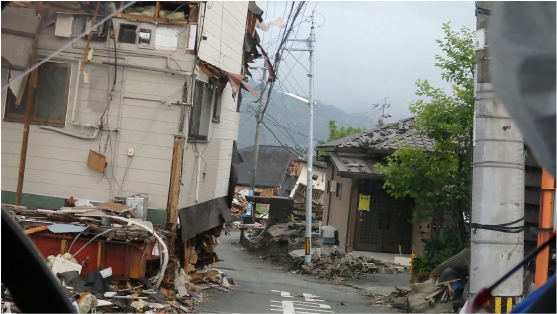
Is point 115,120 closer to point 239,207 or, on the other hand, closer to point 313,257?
point 313,257

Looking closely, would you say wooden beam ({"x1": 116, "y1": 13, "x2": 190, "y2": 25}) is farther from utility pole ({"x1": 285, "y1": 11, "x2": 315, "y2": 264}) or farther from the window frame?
utility pole ({"x1": 285, "y1": 11, "x2": 315, "y2": 264})

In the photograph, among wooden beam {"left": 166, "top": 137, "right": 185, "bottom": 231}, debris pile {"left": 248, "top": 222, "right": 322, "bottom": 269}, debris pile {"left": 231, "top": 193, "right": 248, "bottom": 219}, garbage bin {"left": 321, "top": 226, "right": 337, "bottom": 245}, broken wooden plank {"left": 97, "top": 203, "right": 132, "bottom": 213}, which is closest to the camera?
broken wooden plank {"left": 97, "top": 203, "right": 132, "bottom": 213}

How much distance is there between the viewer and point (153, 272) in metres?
12.3

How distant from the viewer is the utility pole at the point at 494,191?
613 centimetres

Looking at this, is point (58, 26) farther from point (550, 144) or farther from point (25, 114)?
point (550, 144)

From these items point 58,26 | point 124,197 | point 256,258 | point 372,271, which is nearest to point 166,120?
point 124,197

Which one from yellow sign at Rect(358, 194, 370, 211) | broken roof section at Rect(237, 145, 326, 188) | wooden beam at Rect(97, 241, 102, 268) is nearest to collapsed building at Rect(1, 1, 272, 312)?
wooden beam at Rect(97, 241, 102, 268)

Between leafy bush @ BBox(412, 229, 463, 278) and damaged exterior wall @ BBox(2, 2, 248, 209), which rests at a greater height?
damaged exterior wall @ BBox(2, 2, 248, 209)

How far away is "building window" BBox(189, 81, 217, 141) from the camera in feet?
45.3

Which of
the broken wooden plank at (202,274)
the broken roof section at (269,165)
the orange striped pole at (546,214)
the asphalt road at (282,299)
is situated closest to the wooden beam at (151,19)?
the asphalt road at (282,299)

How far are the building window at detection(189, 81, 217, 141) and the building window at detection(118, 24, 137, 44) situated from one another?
5.22 ft

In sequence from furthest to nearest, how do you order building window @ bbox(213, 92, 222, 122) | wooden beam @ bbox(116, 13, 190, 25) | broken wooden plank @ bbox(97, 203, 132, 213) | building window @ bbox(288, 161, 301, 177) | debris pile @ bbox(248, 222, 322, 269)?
building window @ bbox(288, 161, 301, 177) → debris pile @ bbox(248, 222, 322, 269) → building window @ bbox(213, 92, 222, 122) → wooden beam @ bbox(116, 13, 190, 25) → broken wooden plank @ bbox(97, 203, 132, 213)

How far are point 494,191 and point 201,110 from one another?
9.33 meters

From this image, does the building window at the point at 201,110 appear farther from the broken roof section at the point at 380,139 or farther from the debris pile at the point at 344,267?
the broken roof section at the point at 380,139
